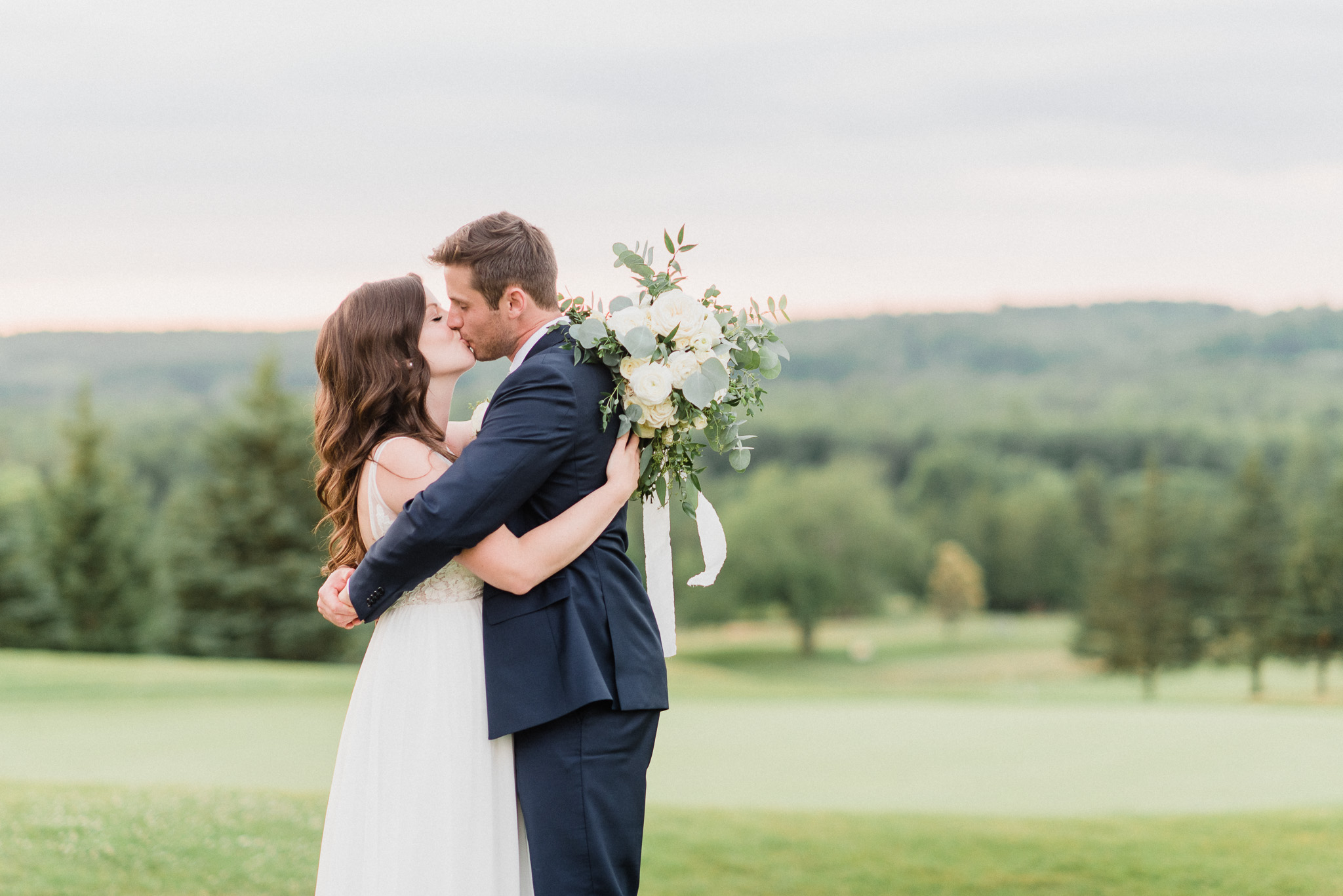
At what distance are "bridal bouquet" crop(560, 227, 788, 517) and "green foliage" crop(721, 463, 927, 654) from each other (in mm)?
42639

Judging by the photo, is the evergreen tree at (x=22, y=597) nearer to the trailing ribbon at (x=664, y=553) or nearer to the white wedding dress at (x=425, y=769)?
the white wedding dress at (x=425, y=769)

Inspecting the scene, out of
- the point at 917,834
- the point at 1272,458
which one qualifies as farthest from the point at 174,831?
the point at 1272,458

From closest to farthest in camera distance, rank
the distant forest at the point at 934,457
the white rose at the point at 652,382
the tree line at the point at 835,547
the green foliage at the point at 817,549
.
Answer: the white rose at the point at 652,382 < the tree line at the point at 835,547 < the distant forest at the point at 934,457 < the green foliage at the point at 817,549

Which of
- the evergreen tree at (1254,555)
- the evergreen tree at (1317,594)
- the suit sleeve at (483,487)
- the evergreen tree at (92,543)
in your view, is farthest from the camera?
the evergreen tree at (1254,555)

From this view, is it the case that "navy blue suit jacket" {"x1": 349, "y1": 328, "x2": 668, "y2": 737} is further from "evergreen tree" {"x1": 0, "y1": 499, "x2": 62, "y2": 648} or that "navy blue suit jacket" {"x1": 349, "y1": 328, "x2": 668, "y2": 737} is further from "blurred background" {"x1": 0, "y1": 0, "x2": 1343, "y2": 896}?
"evergreen tree" {"x1": 0, "y1": 499, "x2": 62, "y2": 648}

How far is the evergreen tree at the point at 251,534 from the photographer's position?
101ft

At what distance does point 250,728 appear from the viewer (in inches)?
430

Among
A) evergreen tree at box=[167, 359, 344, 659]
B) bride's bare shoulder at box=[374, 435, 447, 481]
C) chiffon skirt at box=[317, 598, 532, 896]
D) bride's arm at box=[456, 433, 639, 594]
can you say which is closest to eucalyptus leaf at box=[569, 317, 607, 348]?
bride's arm at box=[456, 433, 639, 594]

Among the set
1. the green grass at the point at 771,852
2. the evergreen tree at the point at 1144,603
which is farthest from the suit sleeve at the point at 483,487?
the evergreen tree at the point at 1144,603

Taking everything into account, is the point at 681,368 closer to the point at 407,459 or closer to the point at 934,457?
the point at 407,459

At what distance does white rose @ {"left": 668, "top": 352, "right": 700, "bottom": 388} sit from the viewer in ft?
8.34

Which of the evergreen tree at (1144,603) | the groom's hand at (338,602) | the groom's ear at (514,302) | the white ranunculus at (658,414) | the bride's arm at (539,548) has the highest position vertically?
the groom's ear at (514,302)

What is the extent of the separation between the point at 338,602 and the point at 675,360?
2.95ft

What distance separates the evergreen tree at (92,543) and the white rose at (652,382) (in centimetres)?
3229
